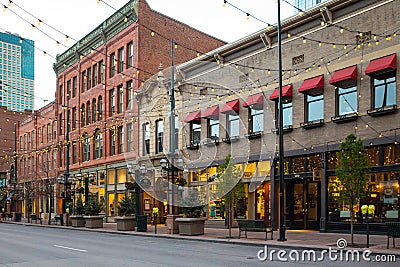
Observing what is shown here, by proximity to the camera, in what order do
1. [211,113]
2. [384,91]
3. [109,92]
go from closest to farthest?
[384,91], [211,113], [109,92]

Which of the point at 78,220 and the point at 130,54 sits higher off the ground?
the point at 130,54

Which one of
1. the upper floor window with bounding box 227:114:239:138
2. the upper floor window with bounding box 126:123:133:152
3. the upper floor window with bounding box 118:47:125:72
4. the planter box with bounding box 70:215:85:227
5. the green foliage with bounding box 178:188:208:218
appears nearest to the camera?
the green foliage with bounding box 178:188:208:218

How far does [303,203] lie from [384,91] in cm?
749

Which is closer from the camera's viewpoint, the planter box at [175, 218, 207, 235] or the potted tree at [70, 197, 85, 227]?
the planter box at [175, 218, 207, 235]

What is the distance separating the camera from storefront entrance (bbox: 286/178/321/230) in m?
24.8

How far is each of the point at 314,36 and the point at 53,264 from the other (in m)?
16.8

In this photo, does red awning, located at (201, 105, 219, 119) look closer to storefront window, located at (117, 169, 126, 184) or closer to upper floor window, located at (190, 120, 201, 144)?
upper floor window, located at (190, 120, 201, 144)

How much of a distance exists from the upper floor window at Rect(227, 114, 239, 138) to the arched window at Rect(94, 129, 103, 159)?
18612 mm

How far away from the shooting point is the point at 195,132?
32688 millimetres

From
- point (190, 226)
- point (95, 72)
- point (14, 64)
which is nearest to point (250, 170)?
point (190, 226)

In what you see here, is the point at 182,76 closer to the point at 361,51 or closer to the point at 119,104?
the point at 119,104

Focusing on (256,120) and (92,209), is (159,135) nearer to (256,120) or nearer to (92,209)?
(92,209)

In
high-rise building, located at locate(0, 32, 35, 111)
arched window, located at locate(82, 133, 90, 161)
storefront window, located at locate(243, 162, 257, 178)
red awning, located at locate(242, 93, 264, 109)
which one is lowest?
storefront window, located at locate(243, 162, 257, 178)

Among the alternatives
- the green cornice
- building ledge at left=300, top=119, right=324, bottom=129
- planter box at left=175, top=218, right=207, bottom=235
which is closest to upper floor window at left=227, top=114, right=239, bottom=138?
building ledge at left=300, top=119, right=324, bottom=129
